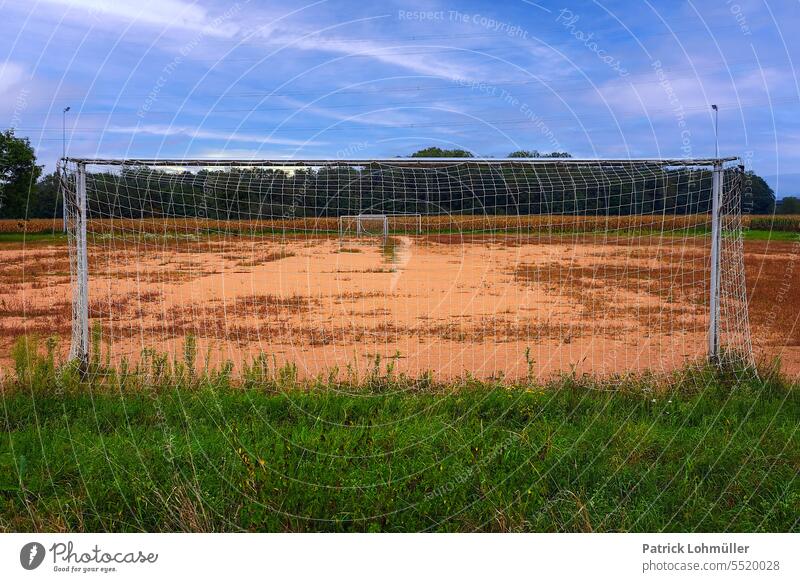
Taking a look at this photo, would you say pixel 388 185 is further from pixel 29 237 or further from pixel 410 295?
pixel 29 237

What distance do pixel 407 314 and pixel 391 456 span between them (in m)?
7.67

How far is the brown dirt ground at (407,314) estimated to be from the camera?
842cm

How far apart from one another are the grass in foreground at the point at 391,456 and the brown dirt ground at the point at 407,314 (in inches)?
47.5

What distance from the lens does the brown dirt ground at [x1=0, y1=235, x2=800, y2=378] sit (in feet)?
27.6

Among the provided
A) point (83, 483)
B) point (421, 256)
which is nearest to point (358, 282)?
point (421, 256)

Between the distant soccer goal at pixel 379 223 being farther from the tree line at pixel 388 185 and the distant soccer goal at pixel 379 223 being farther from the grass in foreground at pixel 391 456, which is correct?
the grass in foreground at pixel 391 456

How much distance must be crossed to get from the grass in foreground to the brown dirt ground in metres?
1.21

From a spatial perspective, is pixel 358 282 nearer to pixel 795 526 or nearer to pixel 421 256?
pixel 421 256

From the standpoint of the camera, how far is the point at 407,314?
12.0 metres

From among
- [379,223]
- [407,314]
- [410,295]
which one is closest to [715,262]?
[407,314]

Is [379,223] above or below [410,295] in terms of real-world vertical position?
above

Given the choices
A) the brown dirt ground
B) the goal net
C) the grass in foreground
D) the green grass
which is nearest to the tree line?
the goal net

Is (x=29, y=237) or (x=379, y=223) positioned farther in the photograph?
(x=29, y=237)

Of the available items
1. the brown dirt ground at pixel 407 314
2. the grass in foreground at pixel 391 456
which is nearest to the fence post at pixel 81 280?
the brown dirt ground at pixel 407 314
